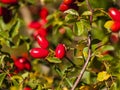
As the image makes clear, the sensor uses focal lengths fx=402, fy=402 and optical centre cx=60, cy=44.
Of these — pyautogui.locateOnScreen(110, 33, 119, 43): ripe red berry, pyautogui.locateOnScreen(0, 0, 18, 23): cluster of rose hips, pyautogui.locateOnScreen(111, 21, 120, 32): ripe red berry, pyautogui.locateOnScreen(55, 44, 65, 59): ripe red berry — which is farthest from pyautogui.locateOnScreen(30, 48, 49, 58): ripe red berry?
pyautogui.locateOnScreen(110, 33, 119, 43): ripe red berry

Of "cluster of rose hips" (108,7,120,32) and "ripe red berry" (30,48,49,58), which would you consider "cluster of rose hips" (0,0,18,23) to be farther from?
"cluster of rose hips" (108,7,120,32)

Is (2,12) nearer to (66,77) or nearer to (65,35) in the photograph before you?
(65,35)

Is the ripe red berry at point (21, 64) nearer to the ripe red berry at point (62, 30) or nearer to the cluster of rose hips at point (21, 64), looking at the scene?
the cluster of rose hips at point (21, 64)

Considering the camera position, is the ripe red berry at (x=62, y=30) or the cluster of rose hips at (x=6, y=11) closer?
the cluster of rose hips at (x=6, y=11)

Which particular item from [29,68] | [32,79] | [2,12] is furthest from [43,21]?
[32,79]

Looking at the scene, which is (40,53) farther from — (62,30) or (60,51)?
(62,30)

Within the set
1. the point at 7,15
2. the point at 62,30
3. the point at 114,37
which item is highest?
the point at 7,15

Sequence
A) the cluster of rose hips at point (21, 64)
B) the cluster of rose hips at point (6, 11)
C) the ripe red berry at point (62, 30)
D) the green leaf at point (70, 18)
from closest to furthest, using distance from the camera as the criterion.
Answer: the green leaf at point (70, 18) < the cluster of rose hips at point (21, 64) < the cluster of rose hips at point (6, 11) < the ripe red berry at point (62, 30)

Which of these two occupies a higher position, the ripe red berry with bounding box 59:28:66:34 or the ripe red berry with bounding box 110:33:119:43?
the ripe red berry with bounding box 59:28:66:34

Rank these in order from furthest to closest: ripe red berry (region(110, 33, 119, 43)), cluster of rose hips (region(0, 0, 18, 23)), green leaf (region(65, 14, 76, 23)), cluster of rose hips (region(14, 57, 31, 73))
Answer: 1. ripe red berry (region(110, 33, 119, 43))
2. cluster of rose hips (region(0, 0, 18, 23))
3. cluster of rose hips (region(14, 57, 31, 73))
4. green leaf (region(65, 14, 76, 23))

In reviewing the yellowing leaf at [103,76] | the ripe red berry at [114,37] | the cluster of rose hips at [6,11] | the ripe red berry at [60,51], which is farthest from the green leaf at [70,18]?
the ripe red berry at [114,37]

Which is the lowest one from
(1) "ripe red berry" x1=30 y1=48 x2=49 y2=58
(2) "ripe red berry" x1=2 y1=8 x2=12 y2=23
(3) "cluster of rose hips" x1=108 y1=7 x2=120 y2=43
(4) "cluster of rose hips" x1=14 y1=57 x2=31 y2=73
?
(4) "cluster of rose hips" x1=14 y1=57 x2=31 y2=73

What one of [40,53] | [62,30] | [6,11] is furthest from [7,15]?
[40,53]

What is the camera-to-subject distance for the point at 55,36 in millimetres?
2514
